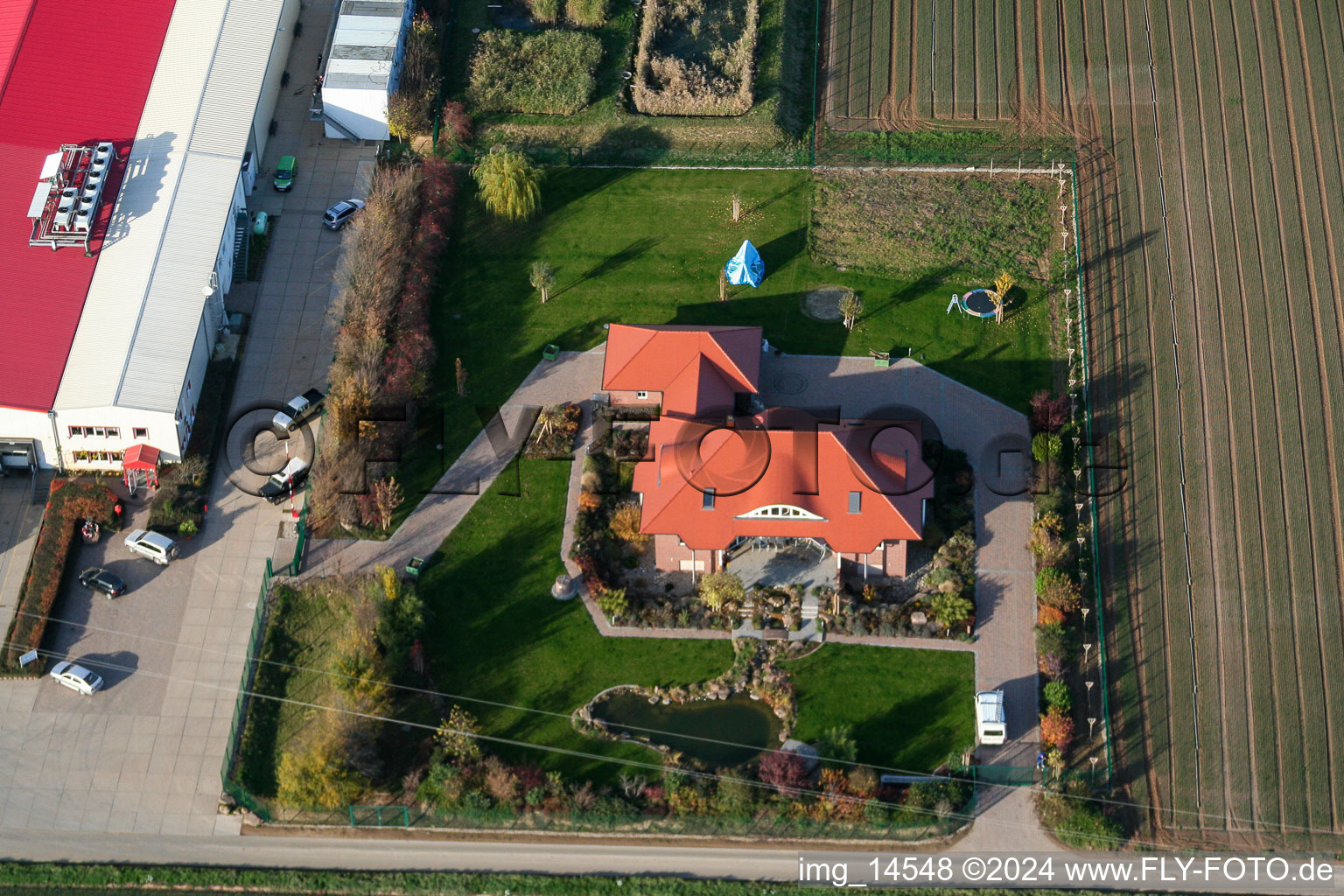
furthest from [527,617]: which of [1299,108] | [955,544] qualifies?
[1299,108]

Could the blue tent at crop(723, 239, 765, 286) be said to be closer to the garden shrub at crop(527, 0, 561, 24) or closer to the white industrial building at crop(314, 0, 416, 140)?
the white industrial building at crop(314, 0, 416, 140)

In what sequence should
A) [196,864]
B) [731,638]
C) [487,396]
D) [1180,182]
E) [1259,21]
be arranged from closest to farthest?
[196,864] → [731,638] → [487,396] → [1180,182] → [1259,21]

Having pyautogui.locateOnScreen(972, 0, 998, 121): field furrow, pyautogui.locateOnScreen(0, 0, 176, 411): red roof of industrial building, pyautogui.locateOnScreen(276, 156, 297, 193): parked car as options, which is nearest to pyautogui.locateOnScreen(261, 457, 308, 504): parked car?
pyautogui.locateOnScreen(0, 0, 176, 411): red roof of industrial building

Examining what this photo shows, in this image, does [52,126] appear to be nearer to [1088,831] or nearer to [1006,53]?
[1006,53]

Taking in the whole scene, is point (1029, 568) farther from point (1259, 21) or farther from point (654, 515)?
point (1259, 21)

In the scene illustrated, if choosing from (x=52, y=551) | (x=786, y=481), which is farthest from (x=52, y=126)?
(x=786, y=481)

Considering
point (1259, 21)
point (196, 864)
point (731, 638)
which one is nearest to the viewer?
point (196, 864)
